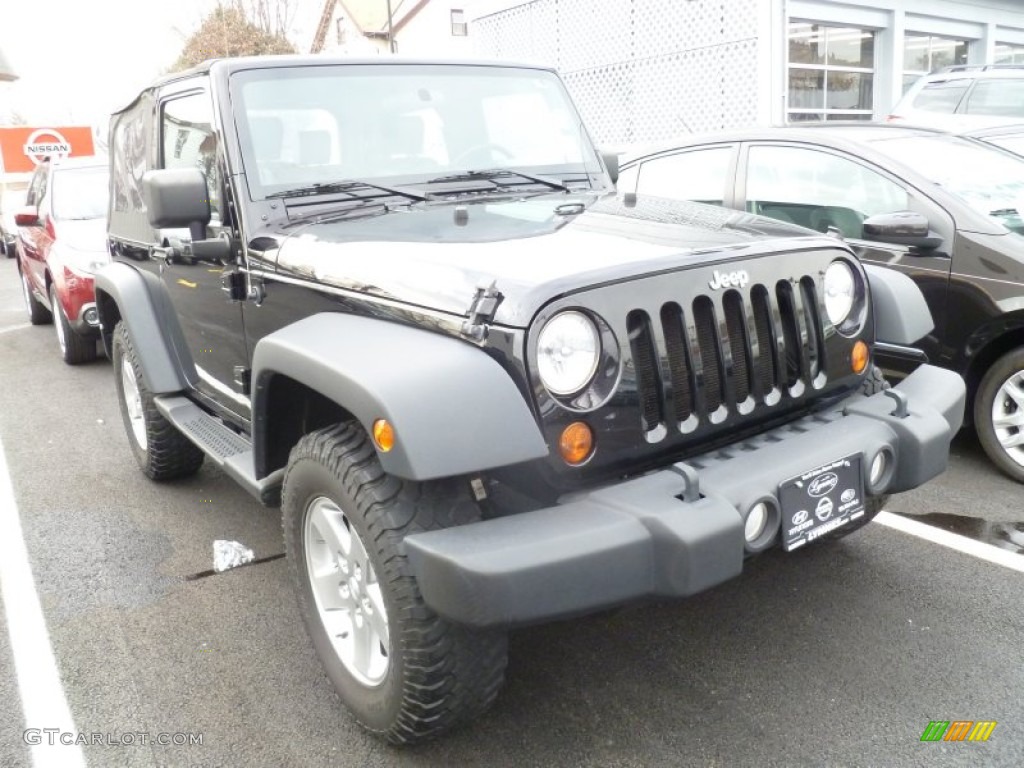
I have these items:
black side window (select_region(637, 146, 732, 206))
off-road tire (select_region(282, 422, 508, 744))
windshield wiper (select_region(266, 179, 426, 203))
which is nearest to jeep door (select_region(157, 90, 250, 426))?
windshield wiper (select_region(266, 179, 426, 203))

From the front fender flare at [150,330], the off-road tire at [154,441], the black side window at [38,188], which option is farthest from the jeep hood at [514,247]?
the black side window at [38,188]

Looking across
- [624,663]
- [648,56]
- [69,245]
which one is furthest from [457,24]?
[624,663]

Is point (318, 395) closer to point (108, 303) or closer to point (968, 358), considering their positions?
point (108, 303)

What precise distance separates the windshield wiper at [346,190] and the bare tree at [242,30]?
30.2 metres

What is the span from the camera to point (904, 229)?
4379 mm

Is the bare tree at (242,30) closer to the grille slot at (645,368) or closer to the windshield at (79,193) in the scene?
the windshield at (79,193)

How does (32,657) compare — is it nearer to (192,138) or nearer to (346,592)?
(346,592)

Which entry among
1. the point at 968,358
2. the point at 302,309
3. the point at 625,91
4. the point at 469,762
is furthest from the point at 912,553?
the point at 625,91

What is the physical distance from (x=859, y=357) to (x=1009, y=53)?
20273 mm

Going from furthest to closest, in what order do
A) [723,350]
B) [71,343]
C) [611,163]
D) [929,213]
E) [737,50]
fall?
1. [737,50]
2. [71,343]
3. [929,213]
4. [611,163]
5. [723,350]

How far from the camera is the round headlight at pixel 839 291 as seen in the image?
2.90m

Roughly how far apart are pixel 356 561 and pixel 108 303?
3132 mm

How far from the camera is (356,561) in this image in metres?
2.54

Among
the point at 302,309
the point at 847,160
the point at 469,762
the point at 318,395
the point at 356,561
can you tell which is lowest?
the point at 469,762
